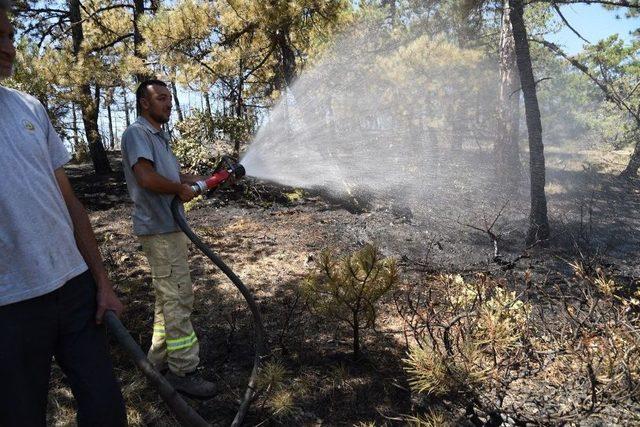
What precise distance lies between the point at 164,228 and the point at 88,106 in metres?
8.30

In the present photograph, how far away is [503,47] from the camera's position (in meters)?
9.28

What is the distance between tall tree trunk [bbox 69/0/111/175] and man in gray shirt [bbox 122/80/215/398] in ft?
25.6

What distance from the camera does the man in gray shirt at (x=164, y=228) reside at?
8.06ft

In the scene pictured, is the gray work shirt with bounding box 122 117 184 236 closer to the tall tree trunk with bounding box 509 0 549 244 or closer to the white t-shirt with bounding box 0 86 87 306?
the white t-shirt with bounding box 0 86 87 306

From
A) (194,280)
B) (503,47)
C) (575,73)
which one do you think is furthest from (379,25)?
(575,73)

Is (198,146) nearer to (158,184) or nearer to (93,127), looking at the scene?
(93,127)

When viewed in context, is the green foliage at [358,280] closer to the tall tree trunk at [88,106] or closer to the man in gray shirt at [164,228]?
the man in gray shirt at [164,228]

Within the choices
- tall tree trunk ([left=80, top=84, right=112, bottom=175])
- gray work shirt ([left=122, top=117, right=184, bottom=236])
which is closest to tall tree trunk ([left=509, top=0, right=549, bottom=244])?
gray work shirt ([left=122, top=117, right=184, bottom=236])

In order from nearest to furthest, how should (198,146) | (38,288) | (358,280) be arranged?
1. (38,288)
2. (358,280)
3. (198,146)

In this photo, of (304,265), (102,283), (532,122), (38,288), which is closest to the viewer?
(38,288)

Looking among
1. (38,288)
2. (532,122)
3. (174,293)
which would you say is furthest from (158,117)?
(532,122)

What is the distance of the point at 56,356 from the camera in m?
1.50

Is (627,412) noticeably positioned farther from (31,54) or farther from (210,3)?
(31,54)

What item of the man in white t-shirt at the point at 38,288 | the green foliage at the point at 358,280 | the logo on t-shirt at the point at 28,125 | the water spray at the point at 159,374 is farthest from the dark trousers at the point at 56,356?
the green foliage at the point at 358,280
